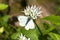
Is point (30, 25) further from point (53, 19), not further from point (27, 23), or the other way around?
point (53, 19)

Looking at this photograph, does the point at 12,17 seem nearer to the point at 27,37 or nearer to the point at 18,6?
the point at 18,6

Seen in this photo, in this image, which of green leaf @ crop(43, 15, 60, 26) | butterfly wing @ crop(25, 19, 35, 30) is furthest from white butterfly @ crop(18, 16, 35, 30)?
green leaf @ crop(43, 15, 60, 26)

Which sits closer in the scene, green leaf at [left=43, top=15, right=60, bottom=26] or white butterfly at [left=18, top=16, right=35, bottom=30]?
white butterfly at [left=18, top=16, right=35, bottom=30]

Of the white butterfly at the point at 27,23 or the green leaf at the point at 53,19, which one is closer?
the white butterfly at the point at 27,23

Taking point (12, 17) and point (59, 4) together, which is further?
point (59, 4)

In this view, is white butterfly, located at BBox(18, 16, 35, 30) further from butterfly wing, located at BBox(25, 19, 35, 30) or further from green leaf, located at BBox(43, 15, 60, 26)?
green leaf, located at BBox(43, 15, 60, 26)

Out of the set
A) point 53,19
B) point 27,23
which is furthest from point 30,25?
point 53,19

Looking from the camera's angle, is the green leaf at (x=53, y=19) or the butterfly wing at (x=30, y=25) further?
the green leaf at (x=53, y=19)

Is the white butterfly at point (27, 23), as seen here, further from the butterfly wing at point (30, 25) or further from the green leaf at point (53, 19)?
the green leaf at point (53, 19)

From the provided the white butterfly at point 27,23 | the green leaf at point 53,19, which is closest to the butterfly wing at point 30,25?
the white butterfly at point 27,23

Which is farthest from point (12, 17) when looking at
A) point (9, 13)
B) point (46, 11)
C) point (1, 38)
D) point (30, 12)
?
point (30, 12)

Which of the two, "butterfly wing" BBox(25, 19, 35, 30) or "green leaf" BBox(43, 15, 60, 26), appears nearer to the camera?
"butterfly wing" BBox(25, 19, 35, 30)
